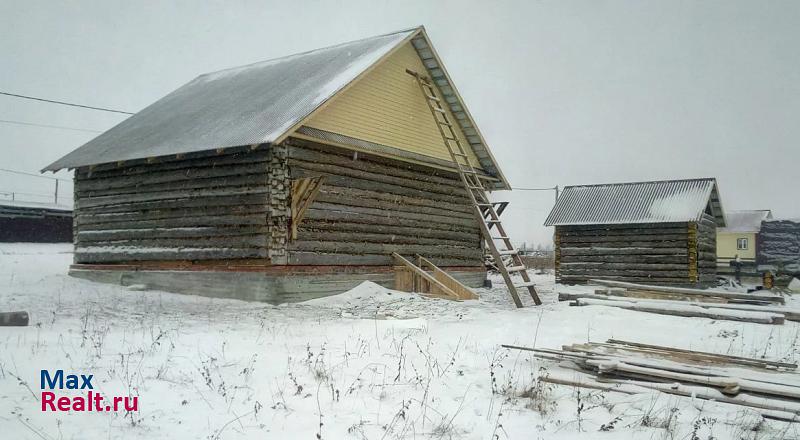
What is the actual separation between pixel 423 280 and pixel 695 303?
6.66 metres

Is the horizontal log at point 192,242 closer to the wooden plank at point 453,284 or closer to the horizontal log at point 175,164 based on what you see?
the horizontal log at point 175,164

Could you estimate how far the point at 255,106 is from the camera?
1538 cm

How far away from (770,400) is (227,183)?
1159 cm

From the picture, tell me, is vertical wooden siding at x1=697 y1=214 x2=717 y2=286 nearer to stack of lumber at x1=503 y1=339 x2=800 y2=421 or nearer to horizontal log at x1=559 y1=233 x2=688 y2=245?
horizontal log at x1=559 y1=233 x2=688 y2=245

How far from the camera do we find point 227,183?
14.0 m

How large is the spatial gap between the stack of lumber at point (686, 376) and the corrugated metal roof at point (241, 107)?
25.3 ft

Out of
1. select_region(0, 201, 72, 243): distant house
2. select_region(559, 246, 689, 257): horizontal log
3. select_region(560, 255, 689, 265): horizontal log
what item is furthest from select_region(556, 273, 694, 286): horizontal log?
select_region(0, 201, 72, 243): distant house

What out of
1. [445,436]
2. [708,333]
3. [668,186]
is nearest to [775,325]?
[708,333]

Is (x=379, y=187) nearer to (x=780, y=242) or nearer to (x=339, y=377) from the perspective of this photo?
(x=339, y=377)

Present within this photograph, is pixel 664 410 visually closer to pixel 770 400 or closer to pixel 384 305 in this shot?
pixel 770 400

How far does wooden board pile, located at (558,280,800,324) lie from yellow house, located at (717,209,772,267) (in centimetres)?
4379

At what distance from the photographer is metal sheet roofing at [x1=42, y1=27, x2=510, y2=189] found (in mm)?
13812

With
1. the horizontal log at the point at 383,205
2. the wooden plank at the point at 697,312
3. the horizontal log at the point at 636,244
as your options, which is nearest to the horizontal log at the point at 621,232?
the horizontal log at the point at 636,244

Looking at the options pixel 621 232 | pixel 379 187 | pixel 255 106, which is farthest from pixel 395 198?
pixel 621 232
